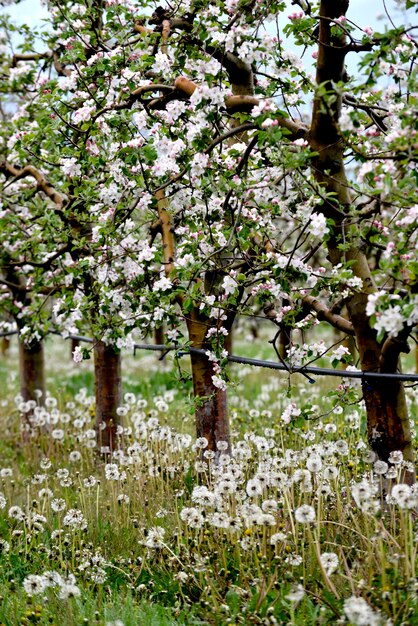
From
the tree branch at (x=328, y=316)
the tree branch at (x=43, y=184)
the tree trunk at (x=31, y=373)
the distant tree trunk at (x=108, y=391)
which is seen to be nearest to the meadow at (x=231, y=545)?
the tree branch at (x=328, y=316)

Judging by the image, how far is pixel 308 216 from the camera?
4098mm

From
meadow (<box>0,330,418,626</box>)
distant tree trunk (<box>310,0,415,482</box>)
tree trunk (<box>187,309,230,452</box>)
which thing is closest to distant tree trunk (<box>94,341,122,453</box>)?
meadow (<box>0,330,418,626</box>)

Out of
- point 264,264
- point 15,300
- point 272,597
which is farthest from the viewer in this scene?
point 15,300

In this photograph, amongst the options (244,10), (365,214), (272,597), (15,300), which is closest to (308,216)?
(365,214)

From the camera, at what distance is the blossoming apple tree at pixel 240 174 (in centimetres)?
391

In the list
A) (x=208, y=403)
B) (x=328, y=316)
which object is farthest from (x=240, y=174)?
(x=208, y=403)

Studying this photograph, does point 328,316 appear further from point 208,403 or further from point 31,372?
point 31,372

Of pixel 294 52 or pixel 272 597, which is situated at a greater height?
pixel 294 52

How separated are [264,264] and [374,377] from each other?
3.33 ft

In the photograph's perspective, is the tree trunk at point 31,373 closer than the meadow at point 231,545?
No

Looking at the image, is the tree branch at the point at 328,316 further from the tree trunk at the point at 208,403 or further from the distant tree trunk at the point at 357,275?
the tree trunk at the point at 208,403

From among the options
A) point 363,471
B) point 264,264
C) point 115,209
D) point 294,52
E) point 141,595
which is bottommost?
point 141,595

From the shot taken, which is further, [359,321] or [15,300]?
[15,300]

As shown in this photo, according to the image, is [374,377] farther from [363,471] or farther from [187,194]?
[187,194]
